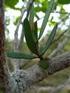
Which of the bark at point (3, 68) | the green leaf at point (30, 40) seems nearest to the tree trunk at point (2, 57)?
the bark at point (3, 68)

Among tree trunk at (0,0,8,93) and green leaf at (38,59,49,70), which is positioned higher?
tree trunk at (0,0,8,93)

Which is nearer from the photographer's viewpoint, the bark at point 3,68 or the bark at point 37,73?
the bark at point 3,68

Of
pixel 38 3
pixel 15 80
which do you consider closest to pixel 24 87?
pixel 15 80

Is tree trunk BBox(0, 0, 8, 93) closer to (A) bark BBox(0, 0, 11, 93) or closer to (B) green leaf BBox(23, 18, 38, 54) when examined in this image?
(A) bark BBox(0, 0, 11, 93)

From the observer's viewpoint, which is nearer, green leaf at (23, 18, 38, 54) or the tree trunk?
the tree trunk

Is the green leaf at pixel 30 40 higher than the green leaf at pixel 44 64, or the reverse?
the green leaf at pixel 30 40

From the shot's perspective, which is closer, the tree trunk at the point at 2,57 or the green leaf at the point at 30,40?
the tree trunk at the point at 2,57

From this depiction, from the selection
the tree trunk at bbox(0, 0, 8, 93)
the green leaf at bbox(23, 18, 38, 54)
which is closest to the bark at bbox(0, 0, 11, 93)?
the tree trunk at bbox(0, 0, 8, 93)

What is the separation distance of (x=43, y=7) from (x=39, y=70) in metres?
0.47

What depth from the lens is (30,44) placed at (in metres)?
0.62

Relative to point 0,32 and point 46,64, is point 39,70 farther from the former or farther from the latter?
point 0,32

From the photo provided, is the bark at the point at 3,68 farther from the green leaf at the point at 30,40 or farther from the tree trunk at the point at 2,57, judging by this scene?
the green leaf at the point at 30,40

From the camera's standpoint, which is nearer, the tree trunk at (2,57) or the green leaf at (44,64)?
the tree trunk at (2,57)

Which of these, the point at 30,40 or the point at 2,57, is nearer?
the point at 2,57
